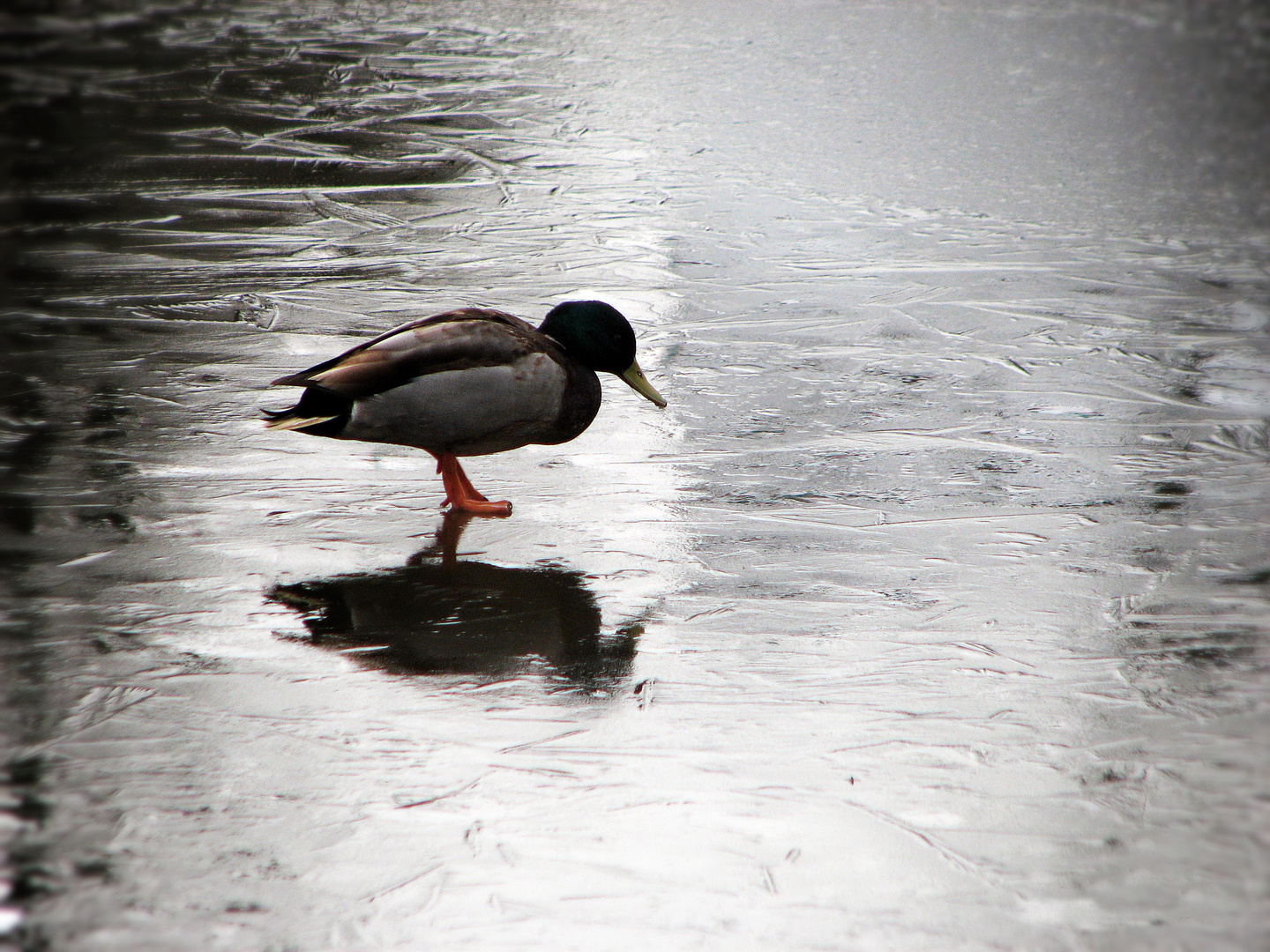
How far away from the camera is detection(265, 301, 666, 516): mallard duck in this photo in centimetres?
322

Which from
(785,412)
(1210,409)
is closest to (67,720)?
(785,412)

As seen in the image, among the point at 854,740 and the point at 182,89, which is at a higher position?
the point at 182,89

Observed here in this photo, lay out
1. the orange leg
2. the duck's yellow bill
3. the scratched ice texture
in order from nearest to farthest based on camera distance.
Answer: the scratched ice texture < the orange leg < the duck's yellow bill

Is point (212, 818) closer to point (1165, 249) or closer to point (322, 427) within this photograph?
point (322, 427)

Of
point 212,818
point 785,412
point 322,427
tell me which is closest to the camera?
point 212,818

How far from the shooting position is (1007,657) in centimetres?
285

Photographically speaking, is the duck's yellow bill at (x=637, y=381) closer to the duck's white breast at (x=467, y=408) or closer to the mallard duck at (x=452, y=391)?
the mallard duck at (x=452, y=391)

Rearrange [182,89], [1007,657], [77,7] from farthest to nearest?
[77,7], [182,89], [1007,657]

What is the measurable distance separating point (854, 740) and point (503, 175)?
499 centimetres

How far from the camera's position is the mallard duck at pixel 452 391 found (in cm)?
322

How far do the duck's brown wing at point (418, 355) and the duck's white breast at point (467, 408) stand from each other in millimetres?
22

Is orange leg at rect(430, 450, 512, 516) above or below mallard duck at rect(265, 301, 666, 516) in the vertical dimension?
below

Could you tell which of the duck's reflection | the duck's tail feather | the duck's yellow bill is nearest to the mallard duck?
the duck's tail feather

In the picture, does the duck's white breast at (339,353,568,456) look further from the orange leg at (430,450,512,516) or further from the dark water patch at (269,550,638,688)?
the dark water patch at (269,550,638,688)
